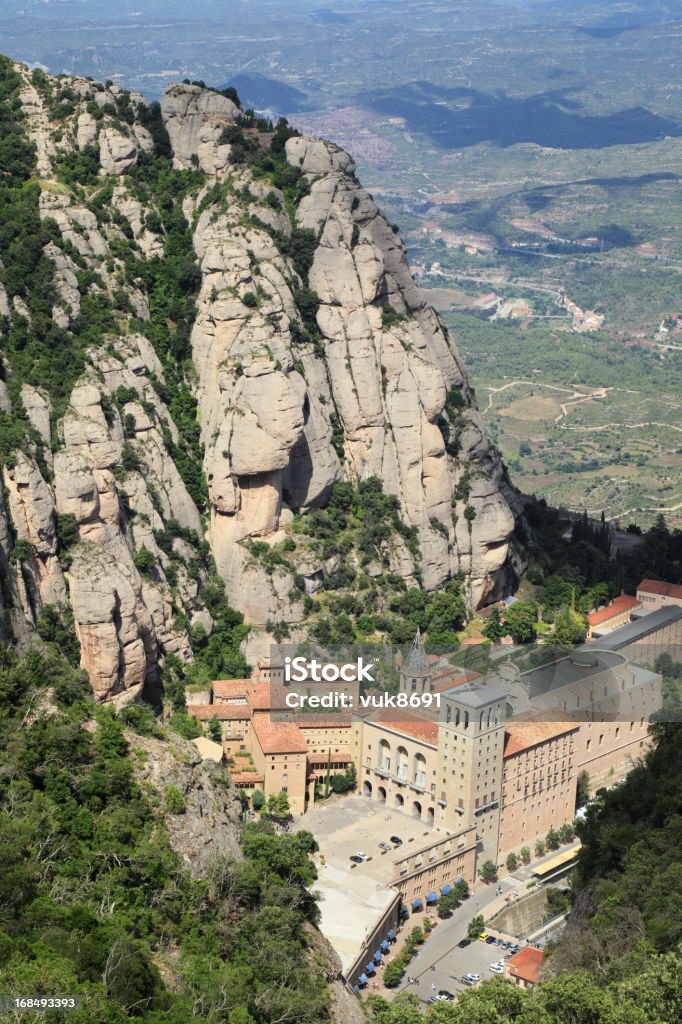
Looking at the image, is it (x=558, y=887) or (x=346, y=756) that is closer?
(x=558, y=887)

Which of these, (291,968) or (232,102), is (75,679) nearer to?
(291,968)

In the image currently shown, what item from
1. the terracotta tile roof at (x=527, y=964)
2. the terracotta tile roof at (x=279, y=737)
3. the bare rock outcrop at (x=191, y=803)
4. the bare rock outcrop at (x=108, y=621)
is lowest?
the terracotta tile roof at (x=527, y=964)

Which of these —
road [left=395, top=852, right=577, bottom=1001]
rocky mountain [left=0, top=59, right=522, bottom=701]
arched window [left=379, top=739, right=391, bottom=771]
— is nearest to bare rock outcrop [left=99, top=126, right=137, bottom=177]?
rocky mountain [left=0, top=59, right=522, bottom=701]

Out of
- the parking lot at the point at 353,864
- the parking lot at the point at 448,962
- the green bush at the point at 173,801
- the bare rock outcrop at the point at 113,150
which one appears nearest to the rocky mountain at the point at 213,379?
the bare rock outcrop at the point at 113,150

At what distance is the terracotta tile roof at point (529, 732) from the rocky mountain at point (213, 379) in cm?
1439

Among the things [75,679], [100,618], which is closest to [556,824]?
[100,618]

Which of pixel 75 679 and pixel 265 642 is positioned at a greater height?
pixel 75 679

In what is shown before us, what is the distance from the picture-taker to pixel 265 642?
91.7 m

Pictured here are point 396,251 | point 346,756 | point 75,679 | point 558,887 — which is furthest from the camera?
point 396,251

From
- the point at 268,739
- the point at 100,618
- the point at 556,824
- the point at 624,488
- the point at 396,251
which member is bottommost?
the point at 624,488

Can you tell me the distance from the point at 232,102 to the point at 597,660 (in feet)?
144

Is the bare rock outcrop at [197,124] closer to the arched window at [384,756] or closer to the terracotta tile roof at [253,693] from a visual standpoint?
the terracotta tile roof at [253,693]

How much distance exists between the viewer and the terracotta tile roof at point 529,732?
271 feet

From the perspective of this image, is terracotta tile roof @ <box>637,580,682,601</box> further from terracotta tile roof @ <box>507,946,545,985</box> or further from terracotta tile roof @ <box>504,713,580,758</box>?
terracotta tile roof @ <box>507,946,545,985</box>
